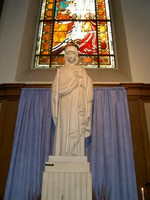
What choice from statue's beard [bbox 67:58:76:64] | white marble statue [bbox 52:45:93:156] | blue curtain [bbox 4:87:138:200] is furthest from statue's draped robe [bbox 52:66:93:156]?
blue curtain [bbox 4:87:138:200]

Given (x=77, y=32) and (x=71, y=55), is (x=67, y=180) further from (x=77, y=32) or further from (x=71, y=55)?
(x=77, y=32)

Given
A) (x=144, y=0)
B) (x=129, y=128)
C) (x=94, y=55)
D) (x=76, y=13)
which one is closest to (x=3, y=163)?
(x=129, y=128)

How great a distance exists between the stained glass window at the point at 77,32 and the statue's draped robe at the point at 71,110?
241cm

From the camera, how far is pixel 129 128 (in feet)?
15.4

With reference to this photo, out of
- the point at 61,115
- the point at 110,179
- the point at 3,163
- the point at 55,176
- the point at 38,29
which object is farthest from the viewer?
the point at 38,29

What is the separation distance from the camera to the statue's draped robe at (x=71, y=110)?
3250 millimetres

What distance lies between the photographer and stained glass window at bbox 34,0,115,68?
6.18 m

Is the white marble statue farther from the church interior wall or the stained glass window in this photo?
the stained glass window

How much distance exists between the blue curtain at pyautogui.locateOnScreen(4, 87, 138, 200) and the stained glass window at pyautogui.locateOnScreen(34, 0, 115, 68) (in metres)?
1.28

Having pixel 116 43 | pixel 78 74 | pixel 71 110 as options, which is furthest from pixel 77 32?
pixel 71 110

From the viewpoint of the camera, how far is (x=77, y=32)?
6.58m

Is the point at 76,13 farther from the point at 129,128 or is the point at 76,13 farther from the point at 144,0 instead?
the point at 129,128

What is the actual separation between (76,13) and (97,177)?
492 cm

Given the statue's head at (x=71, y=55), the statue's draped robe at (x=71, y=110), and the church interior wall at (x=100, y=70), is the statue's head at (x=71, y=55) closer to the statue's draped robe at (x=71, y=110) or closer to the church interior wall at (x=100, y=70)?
the statue's draped robe at (x=71, y=110)
